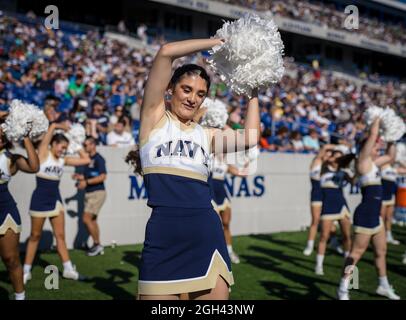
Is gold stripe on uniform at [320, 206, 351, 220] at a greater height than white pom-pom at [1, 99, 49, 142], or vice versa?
white pom-pom at [1, 99, 49, 142]

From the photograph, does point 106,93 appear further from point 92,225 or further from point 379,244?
point 379,244

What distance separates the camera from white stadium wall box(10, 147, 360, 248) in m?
7.83

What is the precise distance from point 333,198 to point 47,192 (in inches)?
151

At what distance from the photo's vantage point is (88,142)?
7508 millimetres

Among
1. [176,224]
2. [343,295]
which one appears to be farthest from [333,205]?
[176,224]

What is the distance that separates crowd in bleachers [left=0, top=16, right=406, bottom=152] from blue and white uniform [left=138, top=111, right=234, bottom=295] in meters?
4.98

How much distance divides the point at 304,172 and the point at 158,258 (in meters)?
8.95

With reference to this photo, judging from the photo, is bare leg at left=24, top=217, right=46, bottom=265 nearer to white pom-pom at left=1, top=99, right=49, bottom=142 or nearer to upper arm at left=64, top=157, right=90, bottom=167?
upper arm at left=64, top=157, right=90, bottom=167

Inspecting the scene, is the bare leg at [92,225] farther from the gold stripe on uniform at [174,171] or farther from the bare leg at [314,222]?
the gold stripe on uniform at [174,171]

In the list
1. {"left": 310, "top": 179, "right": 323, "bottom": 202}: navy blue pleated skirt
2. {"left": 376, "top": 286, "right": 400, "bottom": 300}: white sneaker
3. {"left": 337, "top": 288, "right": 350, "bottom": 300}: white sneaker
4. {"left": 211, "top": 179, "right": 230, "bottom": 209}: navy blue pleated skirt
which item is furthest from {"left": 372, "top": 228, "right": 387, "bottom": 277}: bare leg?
{"left": 310, "top": 179, "right": 323, "bottom": 202}: navy blue pleated skirt

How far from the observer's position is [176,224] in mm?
2439

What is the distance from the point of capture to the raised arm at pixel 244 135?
2643 millimetres
